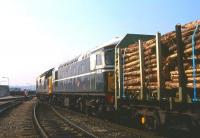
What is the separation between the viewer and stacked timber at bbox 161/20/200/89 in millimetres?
9102

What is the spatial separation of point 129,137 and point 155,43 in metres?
3.08

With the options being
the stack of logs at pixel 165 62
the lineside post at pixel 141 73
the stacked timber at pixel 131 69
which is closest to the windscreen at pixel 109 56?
the stacked timber at pixel 131 69

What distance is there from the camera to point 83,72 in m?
21.2

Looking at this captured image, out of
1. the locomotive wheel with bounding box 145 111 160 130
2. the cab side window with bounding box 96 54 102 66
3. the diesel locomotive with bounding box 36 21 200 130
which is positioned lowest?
the locomotive wheel with bounding box 145 111 160 130

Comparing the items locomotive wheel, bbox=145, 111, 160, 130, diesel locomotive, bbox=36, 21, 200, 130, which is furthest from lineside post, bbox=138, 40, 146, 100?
locomotive wheel, bbox=145, 111, 160, 130

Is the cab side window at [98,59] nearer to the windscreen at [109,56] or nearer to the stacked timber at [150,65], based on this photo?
the windscreen at [109,56]

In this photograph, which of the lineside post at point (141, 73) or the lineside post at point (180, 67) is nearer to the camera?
the lineside post at point (180, 67)

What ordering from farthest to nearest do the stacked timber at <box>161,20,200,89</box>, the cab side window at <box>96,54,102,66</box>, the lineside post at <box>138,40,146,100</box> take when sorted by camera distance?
the cab side window at <box>96,54,102,66</box>, the lineside post at <box>138,40,146,100</box>, the stacked timber at <box>161,20,200,89</box>

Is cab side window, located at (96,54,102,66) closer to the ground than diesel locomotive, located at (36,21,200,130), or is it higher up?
higher up

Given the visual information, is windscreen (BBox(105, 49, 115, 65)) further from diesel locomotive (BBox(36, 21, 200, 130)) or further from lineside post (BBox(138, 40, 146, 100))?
lineside post (BBox(138, 40, 146, 100))

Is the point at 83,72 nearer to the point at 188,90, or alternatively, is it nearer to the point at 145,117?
the point at 145,117

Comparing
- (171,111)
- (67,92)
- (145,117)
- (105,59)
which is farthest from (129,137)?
(67,92)

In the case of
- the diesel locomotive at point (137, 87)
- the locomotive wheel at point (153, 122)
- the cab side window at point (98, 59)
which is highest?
the cab side window at point (98, 59)

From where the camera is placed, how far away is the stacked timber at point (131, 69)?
1246 cm
